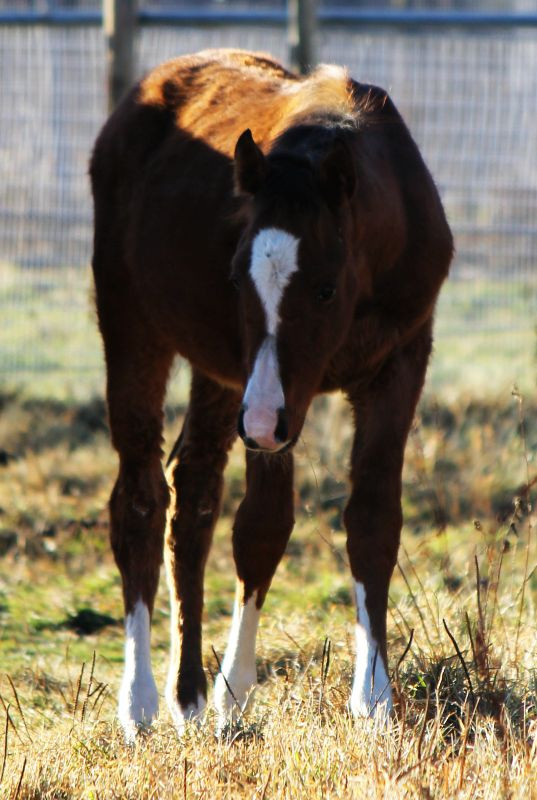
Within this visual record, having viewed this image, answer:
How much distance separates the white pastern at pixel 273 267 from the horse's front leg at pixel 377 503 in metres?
0.65

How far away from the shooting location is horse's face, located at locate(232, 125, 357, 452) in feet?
10.6

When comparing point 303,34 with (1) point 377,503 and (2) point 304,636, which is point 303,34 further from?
(1) point 377,503

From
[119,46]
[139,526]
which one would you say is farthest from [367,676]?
[119,46]

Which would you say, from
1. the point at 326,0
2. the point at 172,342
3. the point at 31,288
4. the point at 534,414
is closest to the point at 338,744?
the point at 172,342

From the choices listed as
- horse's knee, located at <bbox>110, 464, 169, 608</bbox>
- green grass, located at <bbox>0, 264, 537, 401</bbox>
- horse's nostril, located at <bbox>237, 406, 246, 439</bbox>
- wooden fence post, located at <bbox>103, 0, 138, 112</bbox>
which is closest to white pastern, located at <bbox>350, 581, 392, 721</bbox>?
horse's nostril, located at <bbox>237, 406, 246, 439</bbox>

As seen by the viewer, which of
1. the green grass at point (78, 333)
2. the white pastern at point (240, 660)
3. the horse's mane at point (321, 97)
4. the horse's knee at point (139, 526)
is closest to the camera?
the horse's mane at point (321, 97)

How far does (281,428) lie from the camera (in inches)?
125

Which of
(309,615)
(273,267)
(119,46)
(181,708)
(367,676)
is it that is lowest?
(181,708)

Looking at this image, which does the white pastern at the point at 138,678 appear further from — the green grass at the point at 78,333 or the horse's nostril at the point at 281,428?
the green grass at the point at 78,333

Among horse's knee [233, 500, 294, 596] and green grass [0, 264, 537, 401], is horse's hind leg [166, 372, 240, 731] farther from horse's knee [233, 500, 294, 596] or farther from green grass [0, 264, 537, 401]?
green grass [0, 264, 537, 401]

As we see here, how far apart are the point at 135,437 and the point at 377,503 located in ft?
4.01

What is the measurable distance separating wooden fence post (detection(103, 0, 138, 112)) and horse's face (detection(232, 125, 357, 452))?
4186 millimetres

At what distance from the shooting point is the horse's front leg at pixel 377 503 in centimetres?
353

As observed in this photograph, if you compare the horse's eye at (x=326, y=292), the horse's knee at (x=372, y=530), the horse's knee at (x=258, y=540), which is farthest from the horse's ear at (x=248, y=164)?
the horse's knee at (x=258, y=540)
